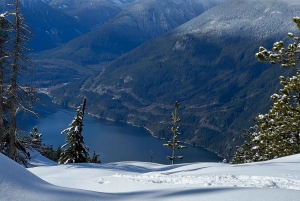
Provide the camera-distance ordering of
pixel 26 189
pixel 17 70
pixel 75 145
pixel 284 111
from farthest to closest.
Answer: pixel 75 145 → pixel 17 70 → pixel 284 111 → pixel 26 189

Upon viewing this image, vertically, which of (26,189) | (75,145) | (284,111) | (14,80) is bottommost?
(26,189)

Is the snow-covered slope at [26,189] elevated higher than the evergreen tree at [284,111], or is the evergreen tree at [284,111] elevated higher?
the evergreen tree at [284,111]

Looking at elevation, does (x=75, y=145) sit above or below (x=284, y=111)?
above

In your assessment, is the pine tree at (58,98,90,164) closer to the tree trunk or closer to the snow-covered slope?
the tree trunk

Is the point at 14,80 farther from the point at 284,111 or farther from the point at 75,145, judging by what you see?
the point at 75,145

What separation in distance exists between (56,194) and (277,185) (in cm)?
374

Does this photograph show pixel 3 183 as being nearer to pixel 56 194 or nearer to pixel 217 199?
pixel 56 194

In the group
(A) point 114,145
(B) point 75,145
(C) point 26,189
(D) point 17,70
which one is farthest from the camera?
(A) point 114,145

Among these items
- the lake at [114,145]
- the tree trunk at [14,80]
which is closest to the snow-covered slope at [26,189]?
the tree trunk at [14,80]

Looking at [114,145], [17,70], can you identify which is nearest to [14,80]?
[17,70]

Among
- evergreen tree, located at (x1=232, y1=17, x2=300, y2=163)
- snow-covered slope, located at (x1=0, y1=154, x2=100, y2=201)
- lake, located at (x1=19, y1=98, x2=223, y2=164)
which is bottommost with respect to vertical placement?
snow-covered slope, located at (x1=0, y1=154, x2=100, y2=201)

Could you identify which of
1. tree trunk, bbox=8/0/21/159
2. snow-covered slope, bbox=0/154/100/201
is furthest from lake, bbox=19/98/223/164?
snow-covered slope, bbox=0/154/100/201

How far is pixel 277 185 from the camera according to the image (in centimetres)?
571

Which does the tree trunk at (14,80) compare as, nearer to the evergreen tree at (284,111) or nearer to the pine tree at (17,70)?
the pine tree at (17,70)
